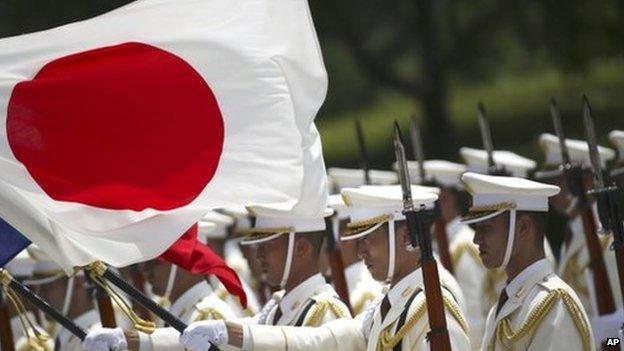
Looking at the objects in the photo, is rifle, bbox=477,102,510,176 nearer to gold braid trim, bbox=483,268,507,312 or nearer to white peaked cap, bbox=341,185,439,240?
gold braid trim, bbox=483,268,507,312

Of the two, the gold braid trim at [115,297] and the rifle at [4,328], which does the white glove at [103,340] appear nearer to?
the gold braid trim at [115,297]

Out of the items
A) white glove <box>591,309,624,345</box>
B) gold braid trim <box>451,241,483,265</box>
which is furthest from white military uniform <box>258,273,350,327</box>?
gold braid trim <box>451,241,483,265</box>

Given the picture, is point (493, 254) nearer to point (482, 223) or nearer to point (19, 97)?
point (482, 223)

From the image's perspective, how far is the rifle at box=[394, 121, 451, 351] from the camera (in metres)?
8.70

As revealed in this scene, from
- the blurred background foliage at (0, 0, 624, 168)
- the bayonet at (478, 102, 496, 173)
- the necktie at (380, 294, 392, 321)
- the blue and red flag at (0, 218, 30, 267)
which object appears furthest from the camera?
the blurred background foliage at (0, 0, 624, 168)

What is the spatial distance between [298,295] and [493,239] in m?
1.48

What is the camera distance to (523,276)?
30.4 ft

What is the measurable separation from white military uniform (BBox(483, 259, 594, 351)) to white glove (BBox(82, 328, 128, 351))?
5.50ft

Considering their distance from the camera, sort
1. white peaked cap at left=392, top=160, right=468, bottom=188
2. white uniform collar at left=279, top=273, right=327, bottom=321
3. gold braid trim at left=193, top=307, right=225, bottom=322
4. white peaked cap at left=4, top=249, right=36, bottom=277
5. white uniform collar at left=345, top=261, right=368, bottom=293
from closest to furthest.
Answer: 1. white uniform collar at left=279, top=273, right=327, bottom=321
2. gold braid trim at left=193, top=307, right=225, bottom=322
3. white peaked cap at left=4, top=249, right=36, bottom=277
4. white uniform collar at left=345, top=261, right=368, bottom=293
5. white peaked cap at left=392, top=160, right=468, bottom=188

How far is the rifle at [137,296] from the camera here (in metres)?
9.01

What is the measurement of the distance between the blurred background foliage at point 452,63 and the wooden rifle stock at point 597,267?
10.1 m

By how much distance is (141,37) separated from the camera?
9.60 meters

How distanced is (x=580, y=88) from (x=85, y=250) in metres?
15.4

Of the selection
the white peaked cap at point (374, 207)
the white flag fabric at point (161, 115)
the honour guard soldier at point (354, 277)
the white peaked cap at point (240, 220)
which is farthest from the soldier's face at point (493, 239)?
the white peaked cap at point (240, 220)
